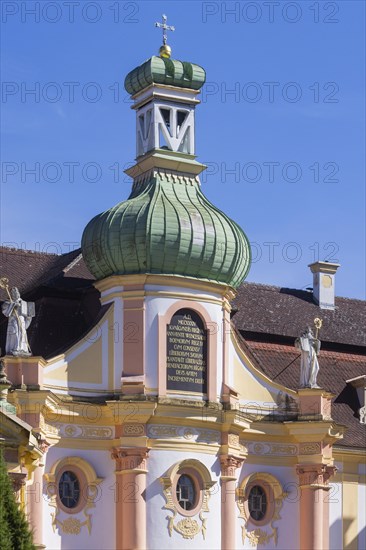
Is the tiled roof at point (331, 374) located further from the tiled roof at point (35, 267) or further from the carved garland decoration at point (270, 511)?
the tiled roof at point (35, 267)

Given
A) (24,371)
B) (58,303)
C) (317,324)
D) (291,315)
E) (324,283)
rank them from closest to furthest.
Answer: (24,371) → (58,303) → (317,324) → (291,315) → (324,283)

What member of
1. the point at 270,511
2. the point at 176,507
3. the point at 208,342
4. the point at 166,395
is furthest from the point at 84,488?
the point at 270,511

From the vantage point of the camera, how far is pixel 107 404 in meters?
53.4

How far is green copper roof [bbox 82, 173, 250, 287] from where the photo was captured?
54312 millimetres

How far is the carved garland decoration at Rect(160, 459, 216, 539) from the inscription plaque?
2018 mm

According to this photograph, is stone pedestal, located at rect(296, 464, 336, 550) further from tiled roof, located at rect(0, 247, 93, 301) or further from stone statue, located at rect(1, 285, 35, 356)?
stone statue, located at rect(1, 285, 35, 356)

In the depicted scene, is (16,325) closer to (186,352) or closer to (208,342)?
(186,352)

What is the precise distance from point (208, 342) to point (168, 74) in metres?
7.53

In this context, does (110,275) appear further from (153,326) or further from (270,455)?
(270,455)

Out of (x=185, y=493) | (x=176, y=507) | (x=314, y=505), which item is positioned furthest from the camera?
(x=314, y=505)

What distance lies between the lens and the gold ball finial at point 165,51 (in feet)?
188

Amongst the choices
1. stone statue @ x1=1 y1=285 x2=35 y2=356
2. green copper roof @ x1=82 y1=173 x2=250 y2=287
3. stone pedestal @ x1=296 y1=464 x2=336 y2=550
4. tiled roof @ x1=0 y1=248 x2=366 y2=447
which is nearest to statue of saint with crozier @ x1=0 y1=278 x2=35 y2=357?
stone statue @ x1=1 y1=285 x2=35 y2=356

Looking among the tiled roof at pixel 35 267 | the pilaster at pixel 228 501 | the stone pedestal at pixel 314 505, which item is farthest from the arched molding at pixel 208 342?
the tiled roof at pixel 35 267

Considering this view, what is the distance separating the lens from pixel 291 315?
62.0 meters
